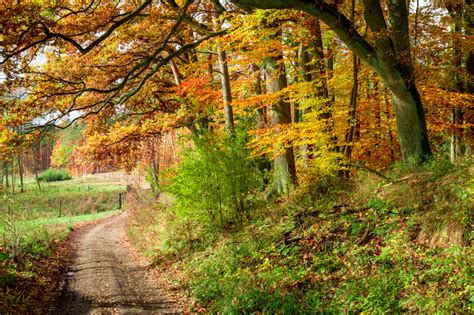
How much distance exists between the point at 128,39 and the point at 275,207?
342 inches

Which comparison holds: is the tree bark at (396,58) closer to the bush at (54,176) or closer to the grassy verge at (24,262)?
the grassy verge at (24,262)

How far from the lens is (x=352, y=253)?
22.1 feet

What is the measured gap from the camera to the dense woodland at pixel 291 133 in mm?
6625

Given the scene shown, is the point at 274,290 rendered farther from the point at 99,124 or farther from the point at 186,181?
the point at 99,124

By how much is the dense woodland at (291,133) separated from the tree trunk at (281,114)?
0.13ft

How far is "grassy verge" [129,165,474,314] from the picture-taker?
526 centimetres

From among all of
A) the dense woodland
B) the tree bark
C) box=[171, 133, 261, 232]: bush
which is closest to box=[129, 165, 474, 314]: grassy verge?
the dense woodland

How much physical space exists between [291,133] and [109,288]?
566 cm

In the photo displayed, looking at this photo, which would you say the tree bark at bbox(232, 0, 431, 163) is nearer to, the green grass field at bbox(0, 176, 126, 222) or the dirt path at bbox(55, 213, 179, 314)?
the dirt path at bbox(55, 213, 179, 314)

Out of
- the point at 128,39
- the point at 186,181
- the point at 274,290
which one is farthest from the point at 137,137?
the point at 274,290

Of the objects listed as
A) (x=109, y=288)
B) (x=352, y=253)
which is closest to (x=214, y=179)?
(x=109, y=288)

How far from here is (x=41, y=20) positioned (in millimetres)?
8836

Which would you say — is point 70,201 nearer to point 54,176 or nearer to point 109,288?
point 54,176

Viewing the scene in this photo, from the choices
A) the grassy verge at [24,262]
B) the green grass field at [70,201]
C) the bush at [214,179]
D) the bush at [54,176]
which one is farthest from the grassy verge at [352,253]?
the bush at [54,176]
